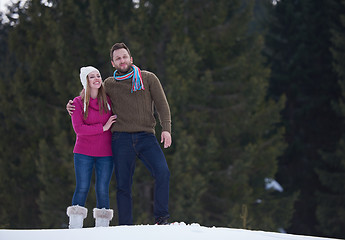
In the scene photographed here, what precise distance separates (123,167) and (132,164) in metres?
0.11

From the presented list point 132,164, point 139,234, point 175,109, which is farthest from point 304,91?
point 139,234

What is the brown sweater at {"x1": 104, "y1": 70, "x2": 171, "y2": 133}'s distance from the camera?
486 centimetres

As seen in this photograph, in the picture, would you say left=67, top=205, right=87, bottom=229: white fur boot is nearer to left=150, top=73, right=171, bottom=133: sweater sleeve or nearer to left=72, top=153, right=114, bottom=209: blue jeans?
left=72, top=153, right=114, bottom=209: blue jeans

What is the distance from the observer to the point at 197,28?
15.9m

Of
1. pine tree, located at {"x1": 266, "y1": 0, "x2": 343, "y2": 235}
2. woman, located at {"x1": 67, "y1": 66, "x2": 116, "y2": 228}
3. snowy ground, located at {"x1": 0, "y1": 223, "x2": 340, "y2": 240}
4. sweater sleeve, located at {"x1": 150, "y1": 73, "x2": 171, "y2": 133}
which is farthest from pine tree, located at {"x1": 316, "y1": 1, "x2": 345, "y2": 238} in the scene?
snowy ground, located at {"x1": 0, "y1": 223, "x2": 340, "y2": 240}

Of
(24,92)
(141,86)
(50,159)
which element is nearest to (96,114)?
(141,86)

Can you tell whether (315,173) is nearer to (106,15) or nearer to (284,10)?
(284,10)

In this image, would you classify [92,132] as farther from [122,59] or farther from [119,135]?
[122,59]

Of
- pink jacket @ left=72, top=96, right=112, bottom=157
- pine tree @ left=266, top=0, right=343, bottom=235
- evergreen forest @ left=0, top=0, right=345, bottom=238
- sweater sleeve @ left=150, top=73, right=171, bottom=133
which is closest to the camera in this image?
pink jacket @ left=72, top=96, right=112, bottom=157

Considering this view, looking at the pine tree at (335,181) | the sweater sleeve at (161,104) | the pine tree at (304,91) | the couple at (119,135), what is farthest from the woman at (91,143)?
the pine tree at (304,91)

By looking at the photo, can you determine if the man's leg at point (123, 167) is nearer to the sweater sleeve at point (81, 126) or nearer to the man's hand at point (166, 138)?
the sweater sleeve at point (81, 126)

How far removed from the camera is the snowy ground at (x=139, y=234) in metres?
3.48

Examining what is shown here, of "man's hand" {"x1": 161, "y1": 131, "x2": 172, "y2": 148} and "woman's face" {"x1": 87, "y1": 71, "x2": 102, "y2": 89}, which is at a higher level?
"woman's face" {"x1": 87, "y1": 71, "x2": 102, "y2": 89}

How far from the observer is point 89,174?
4.93 metres
